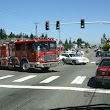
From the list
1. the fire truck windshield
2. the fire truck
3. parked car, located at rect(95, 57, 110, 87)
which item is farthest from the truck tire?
parked car, located at rect(95, 57, 110, 87)

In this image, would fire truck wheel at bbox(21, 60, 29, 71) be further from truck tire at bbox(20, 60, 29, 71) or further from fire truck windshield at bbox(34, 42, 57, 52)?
fire truck windshield at bbox(34, 42, 57, 52)

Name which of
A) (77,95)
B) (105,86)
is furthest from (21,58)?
(77,95)

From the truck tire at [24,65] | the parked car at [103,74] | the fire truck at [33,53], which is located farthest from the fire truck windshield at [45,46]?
the parked car at [103,74]

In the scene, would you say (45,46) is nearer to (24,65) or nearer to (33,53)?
(33,53)

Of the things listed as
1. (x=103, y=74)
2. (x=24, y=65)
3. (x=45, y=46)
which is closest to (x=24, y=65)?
(x=24, y=65)

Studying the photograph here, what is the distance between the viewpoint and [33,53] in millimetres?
25203

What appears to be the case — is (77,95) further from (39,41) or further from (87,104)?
(39,41)

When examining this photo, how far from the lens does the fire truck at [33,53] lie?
25109mm

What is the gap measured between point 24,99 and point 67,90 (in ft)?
10.2

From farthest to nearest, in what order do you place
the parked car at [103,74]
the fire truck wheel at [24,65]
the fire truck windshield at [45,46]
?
the fire truck wheel at [24,65], the fire truck windshield at [45,46], the parked car at [103,74]

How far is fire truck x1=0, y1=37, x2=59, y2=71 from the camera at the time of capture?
82.4 ft

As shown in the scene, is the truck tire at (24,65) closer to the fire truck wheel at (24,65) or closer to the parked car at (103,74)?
the fire truck wheel at (24,65)

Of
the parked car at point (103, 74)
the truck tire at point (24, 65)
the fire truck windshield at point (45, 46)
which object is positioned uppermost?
the fire truck windshield at point (45, 46)

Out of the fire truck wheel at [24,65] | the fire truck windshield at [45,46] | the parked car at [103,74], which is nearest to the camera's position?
the parked car at [103,74]
